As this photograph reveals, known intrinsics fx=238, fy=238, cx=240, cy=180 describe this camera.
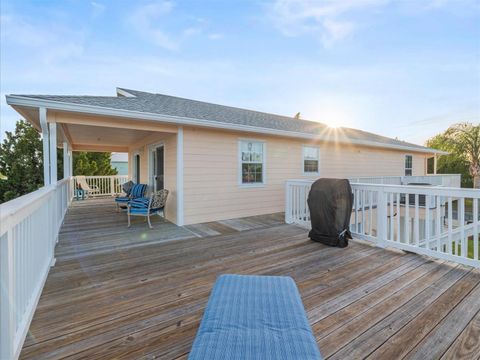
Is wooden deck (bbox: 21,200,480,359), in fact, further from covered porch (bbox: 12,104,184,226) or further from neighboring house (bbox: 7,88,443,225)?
neighboring house (bbox: 7,88,443,225)

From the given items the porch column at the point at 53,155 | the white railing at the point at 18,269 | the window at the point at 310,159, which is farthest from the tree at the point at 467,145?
the white railing at the point at 18,269

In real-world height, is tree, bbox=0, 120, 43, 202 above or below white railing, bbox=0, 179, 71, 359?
above

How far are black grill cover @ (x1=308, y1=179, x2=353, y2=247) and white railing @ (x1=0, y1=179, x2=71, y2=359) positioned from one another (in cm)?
382

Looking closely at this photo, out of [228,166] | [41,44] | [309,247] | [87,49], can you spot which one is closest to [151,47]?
[87,49]

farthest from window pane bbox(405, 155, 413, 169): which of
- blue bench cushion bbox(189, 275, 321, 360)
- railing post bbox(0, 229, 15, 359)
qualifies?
railing post bbox(0, 229, 15, 359)

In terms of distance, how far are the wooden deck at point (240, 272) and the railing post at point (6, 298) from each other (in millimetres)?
350

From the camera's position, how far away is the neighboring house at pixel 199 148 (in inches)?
185

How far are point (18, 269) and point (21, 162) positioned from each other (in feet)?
49.1

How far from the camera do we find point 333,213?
4055 millimetres

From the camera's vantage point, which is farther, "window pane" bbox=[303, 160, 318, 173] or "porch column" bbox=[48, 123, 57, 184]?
"window pane" bbox=[303, 160, 318, 173]

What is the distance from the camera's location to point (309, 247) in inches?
156

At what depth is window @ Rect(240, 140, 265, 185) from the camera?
672cm

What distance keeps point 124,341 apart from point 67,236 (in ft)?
12.8

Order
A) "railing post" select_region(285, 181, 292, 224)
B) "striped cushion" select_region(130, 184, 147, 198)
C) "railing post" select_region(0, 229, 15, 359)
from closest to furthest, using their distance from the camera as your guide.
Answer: "railing post" select_region(0, 229, 15, 359) < "railing post" select_region(285, 181, 292, 224) < "striped cushion" select_region(130, 184, 147, 198)
